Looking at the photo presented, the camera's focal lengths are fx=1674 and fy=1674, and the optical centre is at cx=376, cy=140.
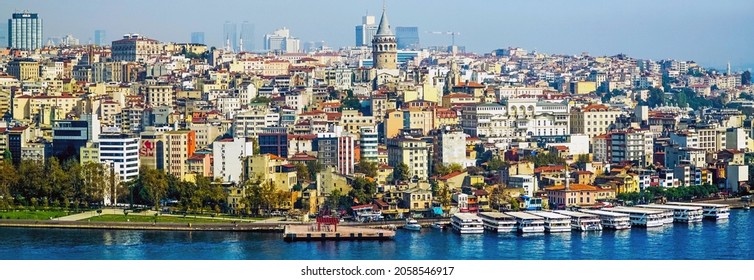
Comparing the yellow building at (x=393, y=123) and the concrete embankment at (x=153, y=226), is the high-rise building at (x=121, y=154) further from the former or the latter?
the yellow building at (x=393, y=123)

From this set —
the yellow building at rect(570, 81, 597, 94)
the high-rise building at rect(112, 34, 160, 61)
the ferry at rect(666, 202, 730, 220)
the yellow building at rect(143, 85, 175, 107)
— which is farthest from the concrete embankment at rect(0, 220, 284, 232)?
the yellow building at rect(570, 81, 597, 94)

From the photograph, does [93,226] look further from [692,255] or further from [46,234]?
[692,255]

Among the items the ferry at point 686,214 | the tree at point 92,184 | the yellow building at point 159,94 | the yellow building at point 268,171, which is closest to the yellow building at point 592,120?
the yellow building at point 159,94

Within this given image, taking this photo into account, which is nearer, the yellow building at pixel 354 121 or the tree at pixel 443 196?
the tree at pixel 443 196

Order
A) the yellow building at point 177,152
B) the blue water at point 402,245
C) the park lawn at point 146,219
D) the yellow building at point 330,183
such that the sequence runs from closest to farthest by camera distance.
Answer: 1. the blue water at point 402,245
2. the park lawn at point 146,219
3. the yellow building at point 330,183
4. the yellow building at point 177,152

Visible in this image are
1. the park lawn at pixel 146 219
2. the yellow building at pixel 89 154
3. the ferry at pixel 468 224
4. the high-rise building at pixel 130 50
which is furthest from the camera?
the high-rise building at pixel 130 50

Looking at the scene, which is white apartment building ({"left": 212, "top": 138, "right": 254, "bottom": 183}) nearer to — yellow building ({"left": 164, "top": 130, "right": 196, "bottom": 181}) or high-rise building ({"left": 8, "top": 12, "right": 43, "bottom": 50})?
yellow building ({"left": 164, "top": 130, "right": 196, "bottom": 181})
